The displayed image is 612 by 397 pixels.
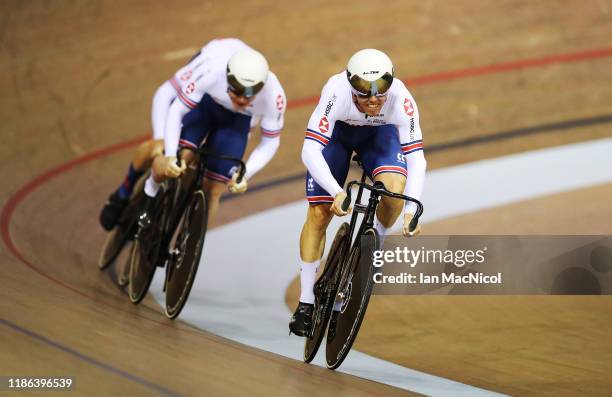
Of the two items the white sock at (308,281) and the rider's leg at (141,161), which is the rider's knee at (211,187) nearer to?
the rider's leg at (141,161)

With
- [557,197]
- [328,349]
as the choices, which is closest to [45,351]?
[328,349]

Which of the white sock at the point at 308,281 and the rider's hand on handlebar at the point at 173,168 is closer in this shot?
the white sock at the point at 308,281

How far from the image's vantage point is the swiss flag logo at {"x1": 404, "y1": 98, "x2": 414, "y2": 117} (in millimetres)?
4031

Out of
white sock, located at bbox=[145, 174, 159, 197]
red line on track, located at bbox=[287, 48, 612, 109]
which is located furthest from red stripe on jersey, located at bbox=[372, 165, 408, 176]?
red line on track, located at bbox=[287, 48, 612, 109]

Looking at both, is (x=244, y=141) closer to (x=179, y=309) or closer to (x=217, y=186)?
(x=217, y=186)

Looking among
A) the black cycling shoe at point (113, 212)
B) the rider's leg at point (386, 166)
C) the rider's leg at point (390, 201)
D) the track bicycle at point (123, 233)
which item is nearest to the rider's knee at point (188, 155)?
the track bicycle at point (123, 233)

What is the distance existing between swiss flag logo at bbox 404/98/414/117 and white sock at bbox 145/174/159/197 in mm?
1548

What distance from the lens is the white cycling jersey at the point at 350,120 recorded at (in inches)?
155

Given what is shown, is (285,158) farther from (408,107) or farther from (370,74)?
(370,74)

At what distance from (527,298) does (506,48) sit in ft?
13.2

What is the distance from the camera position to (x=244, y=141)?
4.99 meters

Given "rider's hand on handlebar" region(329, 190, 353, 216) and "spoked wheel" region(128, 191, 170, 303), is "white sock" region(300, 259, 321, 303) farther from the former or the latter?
"spoked wheel" region(128, 191, 170, 303)

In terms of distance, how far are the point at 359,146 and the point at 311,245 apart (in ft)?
1.51

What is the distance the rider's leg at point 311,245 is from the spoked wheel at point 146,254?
0.93 meters
